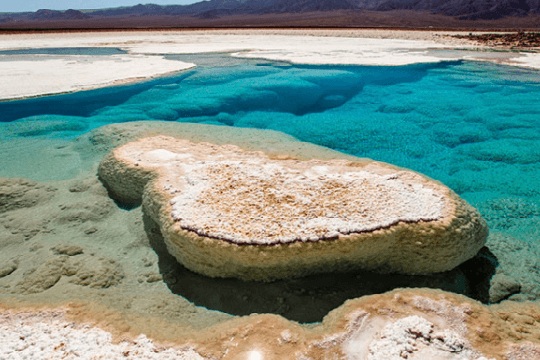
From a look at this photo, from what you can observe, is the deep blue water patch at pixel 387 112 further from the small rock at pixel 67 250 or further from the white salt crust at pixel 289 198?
the small rock at pixel 67 250

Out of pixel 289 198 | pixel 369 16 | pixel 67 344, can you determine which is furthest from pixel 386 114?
pixel 369 16

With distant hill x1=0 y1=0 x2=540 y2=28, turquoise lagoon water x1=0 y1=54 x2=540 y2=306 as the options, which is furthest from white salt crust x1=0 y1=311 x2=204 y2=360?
distant hill x1=0 y1=0 x2=540 y2=28

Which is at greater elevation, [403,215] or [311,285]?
[403,215]

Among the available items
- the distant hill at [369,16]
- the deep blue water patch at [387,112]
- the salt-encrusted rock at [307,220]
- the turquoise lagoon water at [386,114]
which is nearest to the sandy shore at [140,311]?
the salt-encrusted rock at [307,220]

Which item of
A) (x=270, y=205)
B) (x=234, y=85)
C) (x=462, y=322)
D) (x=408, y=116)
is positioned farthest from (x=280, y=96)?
(x=462, y=322)

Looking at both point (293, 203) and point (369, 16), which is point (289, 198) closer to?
point (293, 203)

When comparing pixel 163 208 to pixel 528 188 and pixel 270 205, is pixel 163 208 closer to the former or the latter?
pixel 270 205
